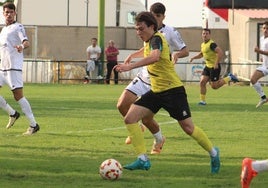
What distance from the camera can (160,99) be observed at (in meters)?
12.4

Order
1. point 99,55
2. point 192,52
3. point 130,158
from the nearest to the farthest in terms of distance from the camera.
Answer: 1. point 130,158
2. point 99,55
3. point 192,52

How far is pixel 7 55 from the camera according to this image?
56.3 feet

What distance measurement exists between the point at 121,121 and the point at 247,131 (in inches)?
132

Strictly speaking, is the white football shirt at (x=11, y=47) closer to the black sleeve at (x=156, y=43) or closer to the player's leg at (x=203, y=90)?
the black sleeve at (x=156, y=43)

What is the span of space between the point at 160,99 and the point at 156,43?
0.74 metres

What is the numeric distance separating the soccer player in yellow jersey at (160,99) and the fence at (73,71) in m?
30.4

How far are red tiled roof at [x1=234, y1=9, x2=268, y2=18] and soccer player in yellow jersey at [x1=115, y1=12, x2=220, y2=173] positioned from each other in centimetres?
3881

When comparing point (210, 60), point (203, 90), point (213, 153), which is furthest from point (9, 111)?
point (210, 60)

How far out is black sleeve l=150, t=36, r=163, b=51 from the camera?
12.1 m

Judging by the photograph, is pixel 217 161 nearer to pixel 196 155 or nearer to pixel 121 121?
pixel 196 155

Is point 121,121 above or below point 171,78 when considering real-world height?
below

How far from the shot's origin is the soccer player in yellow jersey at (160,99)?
1224cm

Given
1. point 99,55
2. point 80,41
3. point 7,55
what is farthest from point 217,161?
point 80,41

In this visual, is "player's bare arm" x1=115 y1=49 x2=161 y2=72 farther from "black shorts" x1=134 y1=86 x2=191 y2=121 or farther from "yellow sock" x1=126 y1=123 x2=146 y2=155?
Result: "yellow sock" x1=126 y1=123 x2=146 y2=155
